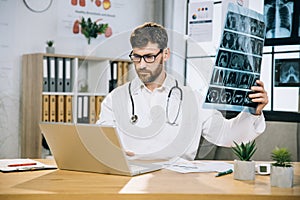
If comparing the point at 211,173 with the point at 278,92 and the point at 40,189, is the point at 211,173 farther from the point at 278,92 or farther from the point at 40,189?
the point at 278,92

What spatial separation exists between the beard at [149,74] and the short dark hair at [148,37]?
0.27 ft

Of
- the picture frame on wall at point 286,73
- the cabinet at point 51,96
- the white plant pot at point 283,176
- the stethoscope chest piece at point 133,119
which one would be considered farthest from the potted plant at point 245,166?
the cabinet at point 51,96

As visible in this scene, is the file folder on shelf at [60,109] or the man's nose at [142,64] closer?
the man's nose at [142,64]

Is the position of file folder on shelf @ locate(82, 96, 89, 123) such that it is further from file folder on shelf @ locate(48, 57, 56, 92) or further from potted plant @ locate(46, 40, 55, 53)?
potted plant @ locate(46, 40, 55, 53)

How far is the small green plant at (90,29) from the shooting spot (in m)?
4.16

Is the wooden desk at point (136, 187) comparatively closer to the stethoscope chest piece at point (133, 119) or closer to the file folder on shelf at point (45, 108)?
the stethoscope chest piece at point (133, 119)

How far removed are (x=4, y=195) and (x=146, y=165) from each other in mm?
545

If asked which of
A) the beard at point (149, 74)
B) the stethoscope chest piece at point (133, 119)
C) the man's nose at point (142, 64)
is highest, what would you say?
the man's nose at point (142, 64)

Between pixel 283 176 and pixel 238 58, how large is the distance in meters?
0.43

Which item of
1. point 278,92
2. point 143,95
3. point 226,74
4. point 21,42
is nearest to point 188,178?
point 226,74

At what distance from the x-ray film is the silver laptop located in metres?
0.34

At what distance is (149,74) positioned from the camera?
2.04 metres

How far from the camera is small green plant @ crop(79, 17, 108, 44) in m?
4.16

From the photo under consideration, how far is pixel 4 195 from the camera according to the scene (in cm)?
126
